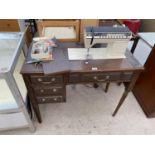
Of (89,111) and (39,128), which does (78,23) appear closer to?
(89,111)

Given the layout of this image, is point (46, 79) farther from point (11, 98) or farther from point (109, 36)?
point (109, 36)

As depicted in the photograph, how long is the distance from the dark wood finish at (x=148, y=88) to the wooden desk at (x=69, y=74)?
455 mm

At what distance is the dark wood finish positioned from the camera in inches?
62.3

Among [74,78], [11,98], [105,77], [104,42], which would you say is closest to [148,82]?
[105,77]

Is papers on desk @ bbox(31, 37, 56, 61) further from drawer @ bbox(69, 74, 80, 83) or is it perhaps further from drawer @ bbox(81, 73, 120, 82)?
drawer @ bbox(81, 73, 120, 82)

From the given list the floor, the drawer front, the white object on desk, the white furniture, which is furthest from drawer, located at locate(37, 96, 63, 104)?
the white object on desk

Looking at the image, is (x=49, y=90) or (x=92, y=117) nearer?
(x=49, y=90)

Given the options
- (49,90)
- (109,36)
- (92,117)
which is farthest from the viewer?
(92,117)

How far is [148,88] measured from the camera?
167 centimetres

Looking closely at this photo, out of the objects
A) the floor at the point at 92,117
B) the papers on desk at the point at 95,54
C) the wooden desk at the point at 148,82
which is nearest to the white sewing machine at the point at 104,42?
Result: the papers on desk at the point at 95,54

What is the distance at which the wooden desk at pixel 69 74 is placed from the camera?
1.11m

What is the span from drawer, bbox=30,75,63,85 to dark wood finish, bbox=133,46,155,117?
107 cm

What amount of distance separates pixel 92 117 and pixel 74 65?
0.81 metres
